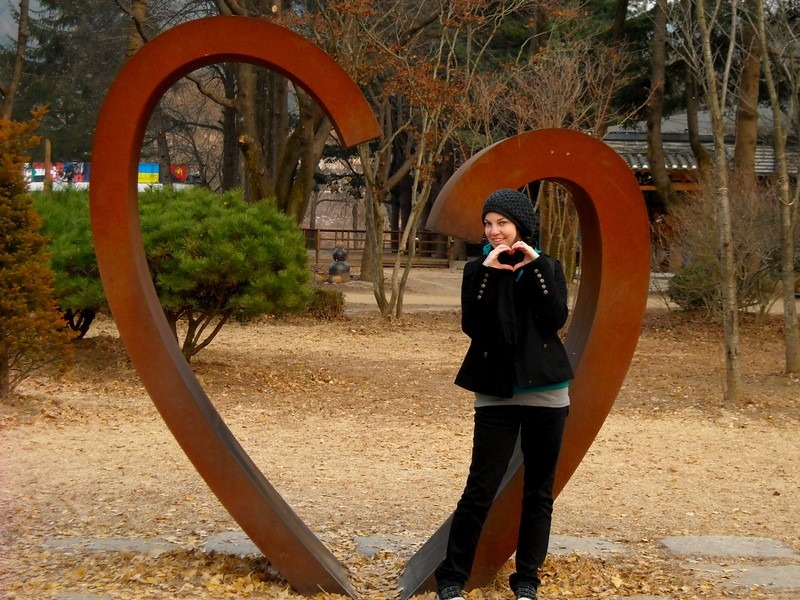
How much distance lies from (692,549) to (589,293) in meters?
1.55

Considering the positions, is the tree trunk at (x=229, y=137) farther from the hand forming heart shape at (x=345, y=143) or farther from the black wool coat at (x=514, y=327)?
the black wool coat at (x=514, y=327)

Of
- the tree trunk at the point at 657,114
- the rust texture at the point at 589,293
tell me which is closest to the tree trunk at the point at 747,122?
the tree trunk at the point at 657,114

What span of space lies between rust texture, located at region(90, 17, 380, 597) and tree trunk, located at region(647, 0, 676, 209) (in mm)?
15935

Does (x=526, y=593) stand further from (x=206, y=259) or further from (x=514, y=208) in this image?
(x=206, y=259)

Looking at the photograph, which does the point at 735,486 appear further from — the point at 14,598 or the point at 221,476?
the point at 14,598

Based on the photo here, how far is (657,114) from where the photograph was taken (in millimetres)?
20906

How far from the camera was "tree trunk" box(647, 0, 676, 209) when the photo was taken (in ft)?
64.2

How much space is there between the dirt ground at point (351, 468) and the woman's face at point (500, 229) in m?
1.64

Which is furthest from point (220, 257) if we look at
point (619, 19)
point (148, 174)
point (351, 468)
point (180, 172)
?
point (180, 172)

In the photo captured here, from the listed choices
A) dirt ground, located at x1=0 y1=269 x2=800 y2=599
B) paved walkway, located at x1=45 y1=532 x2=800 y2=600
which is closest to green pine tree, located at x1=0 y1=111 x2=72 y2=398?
dirt ground, located at x1=0 y1=269 x2=800 y2=599

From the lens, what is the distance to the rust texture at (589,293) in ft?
14.5

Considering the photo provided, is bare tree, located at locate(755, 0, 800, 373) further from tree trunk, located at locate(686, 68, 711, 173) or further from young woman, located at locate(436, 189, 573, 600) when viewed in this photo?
tree trunk, located at locate(686, 68, 711, 173)

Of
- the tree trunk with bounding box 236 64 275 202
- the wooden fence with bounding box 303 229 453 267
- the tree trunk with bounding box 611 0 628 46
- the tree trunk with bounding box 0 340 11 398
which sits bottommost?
the tree trunk with bounding box 0 340 11 398

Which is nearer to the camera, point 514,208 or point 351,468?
point 514,208
